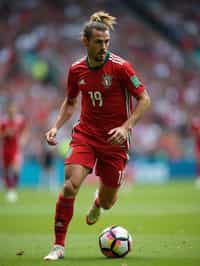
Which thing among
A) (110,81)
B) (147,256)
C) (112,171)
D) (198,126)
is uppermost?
(198,126)

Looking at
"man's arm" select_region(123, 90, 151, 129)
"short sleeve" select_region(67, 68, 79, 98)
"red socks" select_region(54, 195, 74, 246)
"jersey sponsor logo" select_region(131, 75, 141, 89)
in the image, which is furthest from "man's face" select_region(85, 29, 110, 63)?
"red socks" select_region(54, 195, 74, 246)

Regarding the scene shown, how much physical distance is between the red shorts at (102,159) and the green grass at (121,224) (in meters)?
0.87

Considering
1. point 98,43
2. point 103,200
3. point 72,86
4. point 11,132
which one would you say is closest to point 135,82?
point 98,43

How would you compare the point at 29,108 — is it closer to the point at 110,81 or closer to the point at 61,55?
the point at 61,55

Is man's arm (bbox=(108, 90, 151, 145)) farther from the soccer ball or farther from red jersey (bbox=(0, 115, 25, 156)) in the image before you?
red jersey (bbox=(0, 115, 25, 156))

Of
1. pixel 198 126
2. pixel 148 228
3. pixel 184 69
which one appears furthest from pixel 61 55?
pixel 148 228

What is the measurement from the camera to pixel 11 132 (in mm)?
20125

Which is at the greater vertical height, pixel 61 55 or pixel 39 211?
pixel 61 55

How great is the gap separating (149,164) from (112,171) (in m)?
22.1

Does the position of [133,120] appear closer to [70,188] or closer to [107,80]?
[107,80]

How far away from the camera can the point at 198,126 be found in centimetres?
2534

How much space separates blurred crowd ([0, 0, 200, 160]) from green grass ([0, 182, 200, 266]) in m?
12.1

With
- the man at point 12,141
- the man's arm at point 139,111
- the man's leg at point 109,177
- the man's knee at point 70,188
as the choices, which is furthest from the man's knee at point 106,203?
the man at point 12,141

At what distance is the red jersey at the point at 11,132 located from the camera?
19.7m
